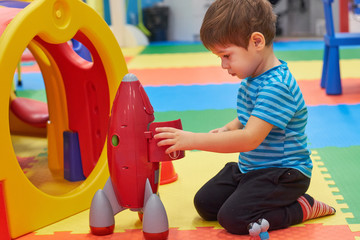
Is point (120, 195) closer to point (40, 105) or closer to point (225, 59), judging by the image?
point (225, 59)

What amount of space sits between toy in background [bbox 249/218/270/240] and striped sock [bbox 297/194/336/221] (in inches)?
6.8

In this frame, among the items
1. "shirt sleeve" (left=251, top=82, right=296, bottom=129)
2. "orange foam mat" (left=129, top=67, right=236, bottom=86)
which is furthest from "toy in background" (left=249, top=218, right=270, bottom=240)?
"orange foam mat" (left=129, top=67, right=236, bottom=86)

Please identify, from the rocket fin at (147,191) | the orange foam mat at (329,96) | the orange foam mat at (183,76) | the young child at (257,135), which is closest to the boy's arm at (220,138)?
the young child at (257,135)

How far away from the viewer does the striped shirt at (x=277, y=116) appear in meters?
1.39

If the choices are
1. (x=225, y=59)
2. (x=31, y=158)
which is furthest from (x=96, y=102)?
(x=225, y=59)

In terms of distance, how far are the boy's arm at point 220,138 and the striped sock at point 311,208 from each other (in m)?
0.26

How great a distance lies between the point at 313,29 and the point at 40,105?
5.40m

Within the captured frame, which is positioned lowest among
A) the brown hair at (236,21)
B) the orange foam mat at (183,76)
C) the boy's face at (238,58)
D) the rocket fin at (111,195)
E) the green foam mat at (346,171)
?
the green foam mat at (346,171)

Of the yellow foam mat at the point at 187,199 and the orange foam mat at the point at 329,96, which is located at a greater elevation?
the orange foam mat at the point at 329,96

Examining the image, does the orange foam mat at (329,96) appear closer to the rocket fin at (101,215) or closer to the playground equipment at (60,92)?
the playground equipment at (60,92)

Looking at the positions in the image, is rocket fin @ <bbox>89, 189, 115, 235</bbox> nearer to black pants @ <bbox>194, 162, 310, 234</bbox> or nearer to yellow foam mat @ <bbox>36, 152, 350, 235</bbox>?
yellow foam mat @ <bbox>36, 152, 350, 235</bbox>

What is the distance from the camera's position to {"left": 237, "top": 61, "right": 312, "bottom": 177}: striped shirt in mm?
1394

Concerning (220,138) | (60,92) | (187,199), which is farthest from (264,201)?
(60,92)

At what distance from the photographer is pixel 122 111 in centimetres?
142
